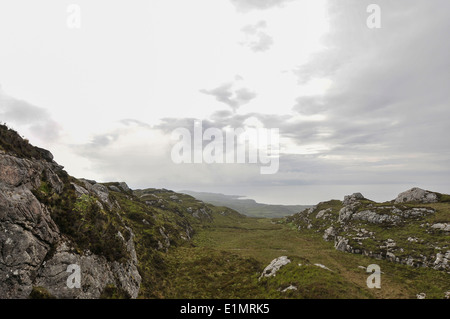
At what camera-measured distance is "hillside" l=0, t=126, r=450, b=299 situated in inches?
615

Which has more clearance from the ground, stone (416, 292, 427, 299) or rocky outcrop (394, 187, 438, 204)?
rocky outcrop (394, 187, 438, 204)

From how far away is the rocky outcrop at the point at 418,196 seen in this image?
60603 millimetres

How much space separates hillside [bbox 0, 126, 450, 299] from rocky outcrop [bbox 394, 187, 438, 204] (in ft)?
46.0

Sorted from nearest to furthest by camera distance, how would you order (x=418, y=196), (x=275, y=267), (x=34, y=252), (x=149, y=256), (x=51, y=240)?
(x=34, y=252)
(x=51, y=240)
(x=275, y=267)
(x=149, y=256)
(x=418, y=196)

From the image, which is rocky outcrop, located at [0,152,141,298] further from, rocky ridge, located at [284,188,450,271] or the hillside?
rocky ridge, located at [284,188,450,271]

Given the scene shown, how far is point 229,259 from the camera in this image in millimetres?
39156

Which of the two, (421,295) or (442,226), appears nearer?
(421,295)

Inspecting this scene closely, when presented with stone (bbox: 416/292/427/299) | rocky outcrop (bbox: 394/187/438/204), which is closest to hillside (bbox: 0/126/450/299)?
stone (bbox: 416/292/427/299)

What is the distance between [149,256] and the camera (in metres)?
32.8

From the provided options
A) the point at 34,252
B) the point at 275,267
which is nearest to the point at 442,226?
the point at 275,267

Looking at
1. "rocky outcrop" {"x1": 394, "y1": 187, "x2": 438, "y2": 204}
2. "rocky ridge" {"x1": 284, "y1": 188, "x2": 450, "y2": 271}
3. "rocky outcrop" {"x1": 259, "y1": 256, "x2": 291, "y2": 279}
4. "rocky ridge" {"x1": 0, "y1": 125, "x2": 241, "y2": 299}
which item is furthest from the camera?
"rocky outcrop" {"x1": 394, "y1": 187, "x2": 438, "y2": 204}

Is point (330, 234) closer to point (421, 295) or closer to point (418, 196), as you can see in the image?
point (421, 295)

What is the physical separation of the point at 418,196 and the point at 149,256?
91387 mm
